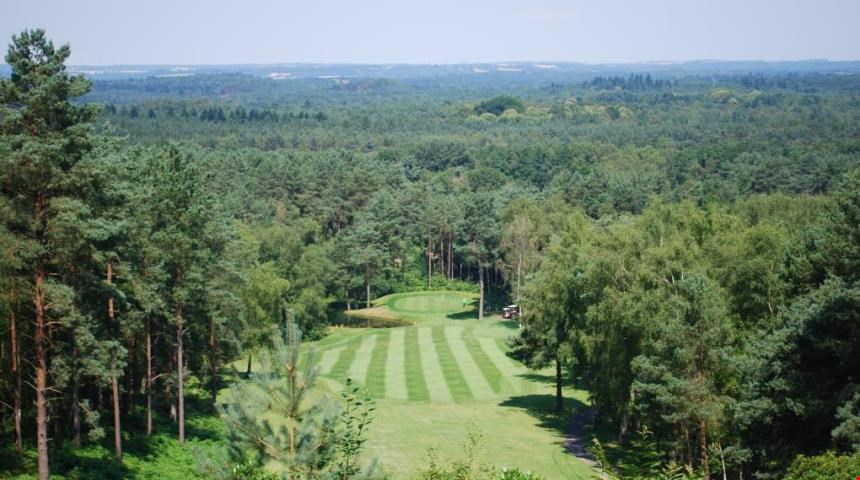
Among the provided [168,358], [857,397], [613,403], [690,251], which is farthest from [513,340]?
[857,397]

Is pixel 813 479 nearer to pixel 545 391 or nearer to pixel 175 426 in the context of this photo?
pixel 175 426

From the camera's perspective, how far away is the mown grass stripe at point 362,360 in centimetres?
5569

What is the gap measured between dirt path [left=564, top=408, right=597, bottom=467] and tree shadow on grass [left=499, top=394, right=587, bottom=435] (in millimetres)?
362

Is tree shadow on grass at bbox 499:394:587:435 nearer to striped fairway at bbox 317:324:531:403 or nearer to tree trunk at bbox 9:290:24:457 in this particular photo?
striped fairway at bbox 317:324:531:403

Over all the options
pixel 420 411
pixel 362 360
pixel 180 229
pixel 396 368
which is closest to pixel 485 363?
pixel 396 368

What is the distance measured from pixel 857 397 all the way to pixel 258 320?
32396 millimetres

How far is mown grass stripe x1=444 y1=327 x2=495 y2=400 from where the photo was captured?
170 ft

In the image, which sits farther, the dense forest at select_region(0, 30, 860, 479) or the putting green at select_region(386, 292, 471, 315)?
the putting green at select_region(386, 292, 471, 315)

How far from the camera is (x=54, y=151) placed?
2403 centimetres

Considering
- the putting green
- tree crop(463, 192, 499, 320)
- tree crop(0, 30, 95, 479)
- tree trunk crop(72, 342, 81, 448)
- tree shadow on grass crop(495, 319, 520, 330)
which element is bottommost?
the putting green

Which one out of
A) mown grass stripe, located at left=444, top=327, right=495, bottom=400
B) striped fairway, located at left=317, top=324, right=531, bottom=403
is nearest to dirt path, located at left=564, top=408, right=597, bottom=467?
striped fairway, located at left=317, top=324, right=531, bottom=403

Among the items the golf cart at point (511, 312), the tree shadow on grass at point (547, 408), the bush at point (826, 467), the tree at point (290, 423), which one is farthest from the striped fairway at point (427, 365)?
the tree at point (290, 423)

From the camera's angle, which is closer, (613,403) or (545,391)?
(613,403)

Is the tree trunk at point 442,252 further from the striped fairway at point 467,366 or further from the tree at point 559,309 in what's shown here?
the tree at point 559,309
